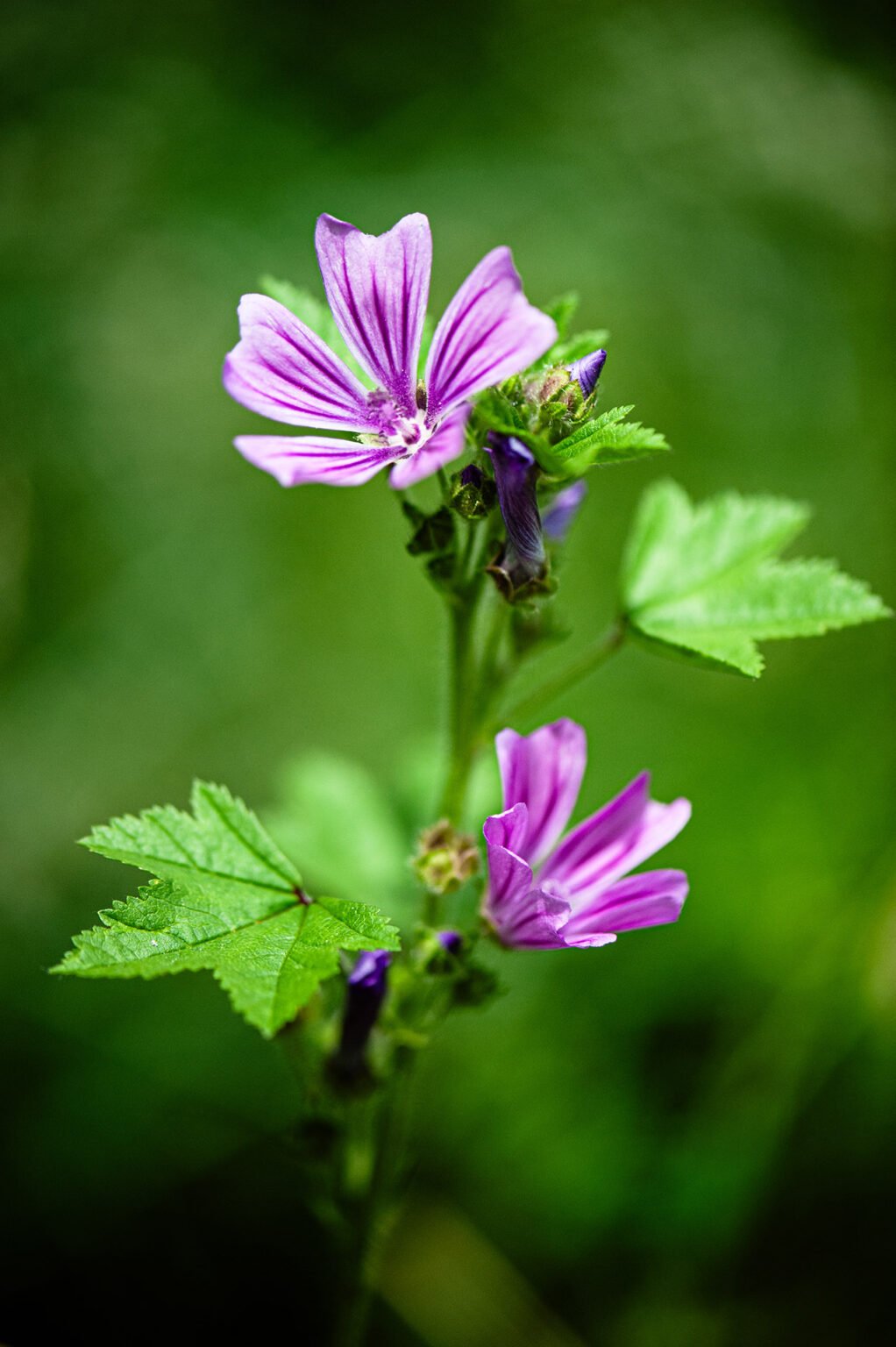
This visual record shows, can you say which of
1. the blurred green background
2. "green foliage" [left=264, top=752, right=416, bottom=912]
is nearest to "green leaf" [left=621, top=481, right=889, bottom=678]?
the blurred green background

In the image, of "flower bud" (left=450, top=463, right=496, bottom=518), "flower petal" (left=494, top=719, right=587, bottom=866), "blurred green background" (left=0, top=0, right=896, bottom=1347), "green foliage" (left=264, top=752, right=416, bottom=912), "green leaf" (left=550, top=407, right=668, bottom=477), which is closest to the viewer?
"green leaf" (left=550, top=407, right=668, bottom=477)

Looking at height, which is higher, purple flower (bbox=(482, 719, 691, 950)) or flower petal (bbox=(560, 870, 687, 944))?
purple flower (bbox=(482, 719, 691, 950))

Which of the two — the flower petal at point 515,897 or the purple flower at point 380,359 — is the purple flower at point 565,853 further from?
the purple flower at point 380,359

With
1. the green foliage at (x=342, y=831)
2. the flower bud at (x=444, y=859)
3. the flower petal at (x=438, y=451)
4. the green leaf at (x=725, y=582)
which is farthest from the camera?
the green foliage at (x=342, y=831)

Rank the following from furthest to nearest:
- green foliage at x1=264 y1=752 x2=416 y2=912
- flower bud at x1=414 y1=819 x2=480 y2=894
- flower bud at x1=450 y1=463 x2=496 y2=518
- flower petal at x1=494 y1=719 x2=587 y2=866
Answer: green foliage at x1=264 y1=752 x2=416 y2=912 → flower bud at x1=414 y1=819 x2=480 y2=894 → flower petal at x1=494 y1=719 x2=587 y2=866 → flower bud at x1=450 y1=463 x2=496 y2=518

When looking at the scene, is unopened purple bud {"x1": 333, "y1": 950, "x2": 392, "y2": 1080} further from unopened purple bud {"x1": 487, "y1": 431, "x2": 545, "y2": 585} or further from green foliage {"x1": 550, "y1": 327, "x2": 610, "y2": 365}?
green foliage {"x1": 550, "y1": 327, "x2": 610, "y2": 365}

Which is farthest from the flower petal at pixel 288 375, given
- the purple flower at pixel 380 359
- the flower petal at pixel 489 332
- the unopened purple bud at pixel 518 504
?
the unopened purple bud at pixel 518 504

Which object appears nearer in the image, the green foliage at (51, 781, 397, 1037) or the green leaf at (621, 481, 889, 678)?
the green foliage at (51, 781, 397, 1037)

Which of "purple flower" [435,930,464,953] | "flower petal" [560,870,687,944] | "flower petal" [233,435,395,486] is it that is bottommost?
"flower petal" [560,870,687,944]
